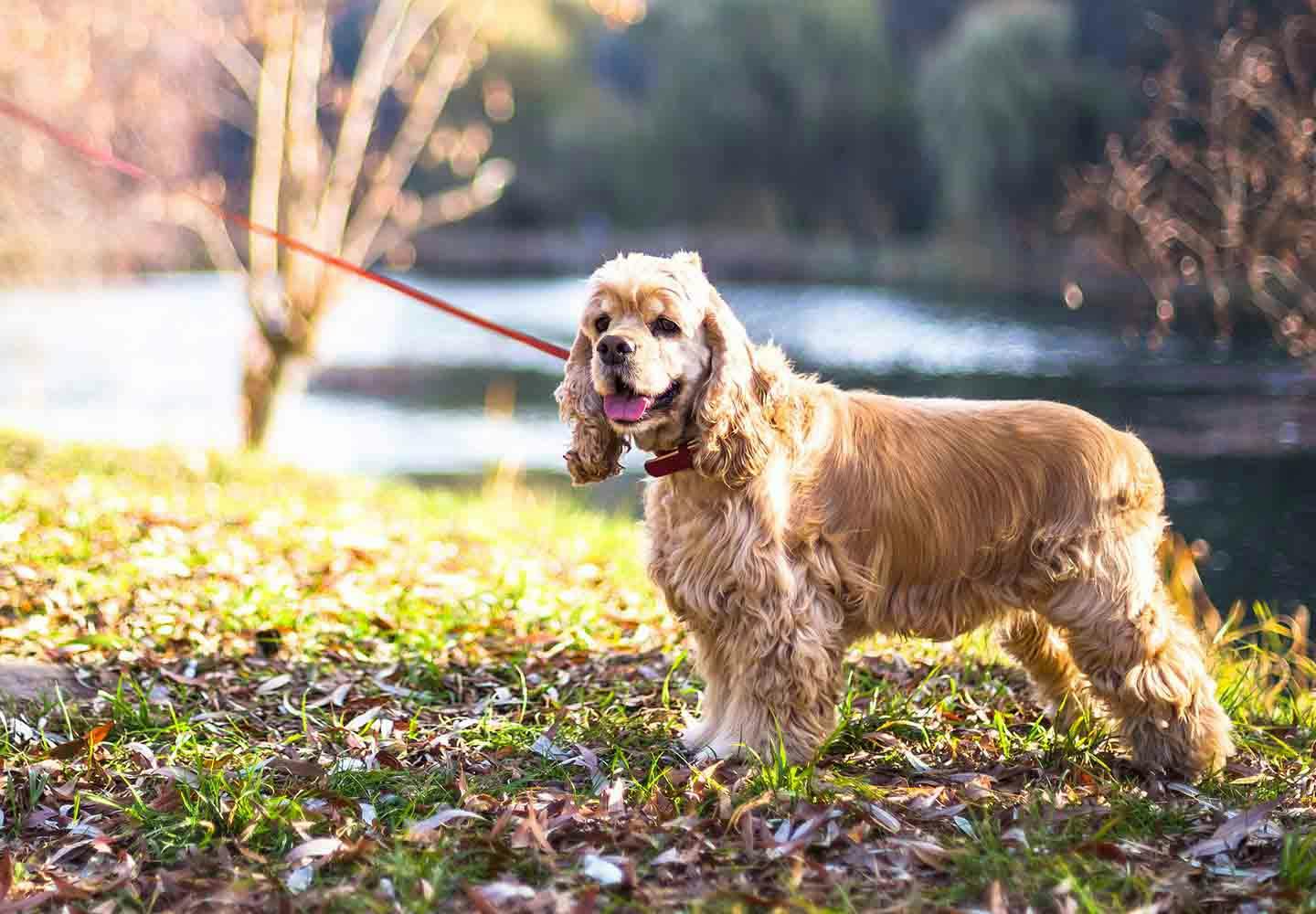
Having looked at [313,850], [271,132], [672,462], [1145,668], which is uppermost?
[271,132]

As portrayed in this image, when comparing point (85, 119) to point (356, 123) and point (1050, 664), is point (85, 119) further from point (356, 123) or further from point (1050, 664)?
point (1050, 664)

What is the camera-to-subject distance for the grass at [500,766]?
348cm

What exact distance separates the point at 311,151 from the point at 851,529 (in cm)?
947

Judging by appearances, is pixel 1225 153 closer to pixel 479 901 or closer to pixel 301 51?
pixel 479 901

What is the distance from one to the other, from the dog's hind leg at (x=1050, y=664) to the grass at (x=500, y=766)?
0.12 meters

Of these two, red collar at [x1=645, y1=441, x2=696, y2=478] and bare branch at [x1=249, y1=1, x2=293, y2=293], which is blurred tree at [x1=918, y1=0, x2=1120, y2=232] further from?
red collar at [x1=645, y1=441, x2=696, y2=478]

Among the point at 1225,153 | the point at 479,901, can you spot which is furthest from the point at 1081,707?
the point at 1225,153

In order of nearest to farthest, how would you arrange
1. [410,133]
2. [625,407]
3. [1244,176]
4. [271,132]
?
[625,407] → [1244,176] → [271,132] → [410,133]

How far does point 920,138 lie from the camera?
98.2ft

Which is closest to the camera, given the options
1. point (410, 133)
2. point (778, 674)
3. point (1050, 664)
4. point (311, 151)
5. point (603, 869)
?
point (603, 869)

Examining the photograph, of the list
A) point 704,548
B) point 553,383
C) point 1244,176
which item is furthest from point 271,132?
point 704,548

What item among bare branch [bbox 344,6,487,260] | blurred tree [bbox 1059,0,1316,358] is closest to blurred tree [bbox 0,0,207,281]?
bare branch [bbox 344,6,487,260]

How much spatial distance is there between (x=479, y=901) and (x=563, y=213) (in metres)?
34.0

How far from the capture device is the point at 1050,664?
4.71m
